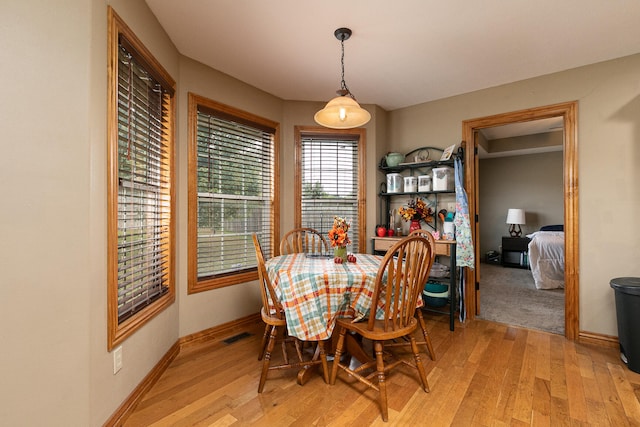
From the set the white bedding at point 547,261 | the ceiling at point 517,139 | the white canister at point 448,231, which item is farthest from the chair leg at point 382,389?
the ceiling at point 517,139

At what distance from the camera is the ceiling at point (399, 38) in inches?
78.3

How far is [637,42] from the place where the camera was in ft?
7.83

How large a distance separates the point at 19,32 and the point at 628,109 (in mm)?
4111

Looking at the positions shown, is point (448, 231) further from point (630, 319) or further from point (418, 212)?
point (630, 319)

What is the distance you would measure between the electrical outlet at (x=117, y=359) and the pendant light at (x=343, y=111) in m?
1.96

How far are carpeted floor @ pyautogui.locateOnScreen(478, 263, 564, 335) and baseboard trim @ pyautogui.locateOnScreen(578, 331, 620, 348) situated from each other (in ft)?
0.57

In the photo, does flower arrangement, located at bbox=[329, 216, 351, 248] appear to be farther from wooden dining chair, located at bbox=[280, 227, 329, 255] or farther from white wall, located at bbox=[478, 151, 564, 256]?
white wall, located at bbox=[478, 151, 564, 256]

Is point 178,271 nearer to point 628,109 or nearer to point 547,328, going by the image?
point 547,328

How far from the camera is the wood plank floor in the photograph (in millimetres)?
1656

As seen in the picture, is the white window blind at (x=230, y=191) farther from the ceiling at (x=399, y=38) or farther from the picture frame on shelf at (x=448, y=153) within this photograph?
the picture frame on shelf at (x=448, y=153)

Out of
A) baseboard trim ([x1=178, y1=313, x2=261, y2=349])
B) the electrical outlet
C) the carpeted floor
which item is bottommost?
the carpeted floor

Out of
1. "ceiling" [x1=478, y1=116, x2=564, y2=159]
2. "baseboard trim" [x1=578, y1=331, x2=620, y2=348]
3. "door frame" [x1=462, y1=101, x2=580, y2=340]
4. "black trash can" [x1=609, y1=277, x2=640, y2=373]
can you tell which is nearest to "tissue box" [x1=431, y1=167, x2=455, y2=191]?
"door frame" [x1=462, y1=101, x2=580, y2=340]

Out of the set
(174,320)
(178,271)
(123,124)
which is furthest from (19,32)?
(174,320)

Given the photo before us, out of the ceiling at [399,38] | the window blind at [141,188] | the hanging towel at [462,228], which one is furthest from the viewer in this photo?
the hanging towel at [462,228]
